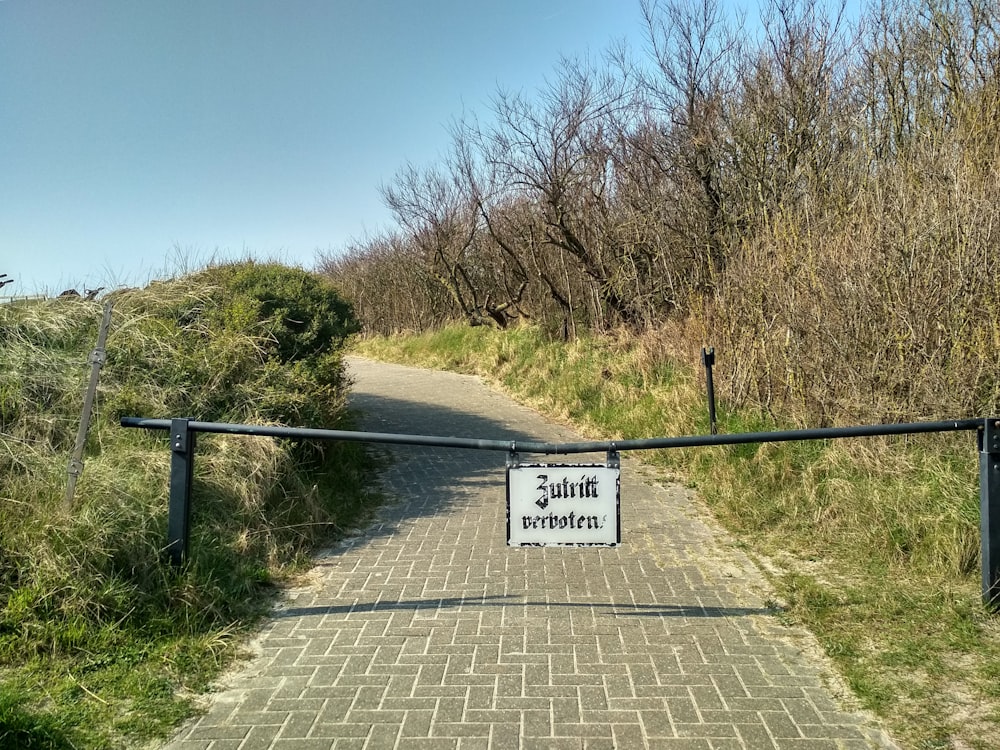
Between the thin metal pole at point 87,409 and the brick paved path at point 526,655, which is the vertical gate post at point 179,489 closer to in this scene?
the thin metal pole at point 87,409

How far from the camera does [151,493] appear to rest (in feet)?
17.8

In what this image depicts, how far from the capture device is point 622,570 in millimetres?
5742

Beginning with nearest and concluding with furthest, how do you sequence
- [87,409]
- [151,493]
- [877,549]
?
[87,409], [151,493], [877,549]

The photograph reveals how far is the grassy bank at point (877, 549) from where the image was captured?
384 centimetres

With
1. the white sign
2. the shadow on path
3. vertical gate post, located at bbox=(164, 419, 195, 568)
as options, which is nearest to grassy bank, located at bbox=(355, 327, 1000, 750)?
the shadow on path

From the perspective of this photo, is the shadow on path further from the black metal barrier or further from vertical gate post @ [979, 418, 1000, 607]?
vertical gate post @ [979, 418, 1000, 607]

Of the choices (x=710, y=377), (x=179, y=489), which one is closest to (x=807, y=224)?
(x=710, y=377)

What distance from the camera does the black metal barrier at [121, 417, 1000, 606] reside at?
4.49m

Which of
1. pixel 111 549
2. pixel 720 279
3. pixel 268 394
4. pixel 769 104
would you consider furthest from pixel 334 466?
pixel 769 104

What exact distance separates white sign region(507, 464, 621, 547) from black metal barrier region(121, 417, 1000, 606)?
141mm

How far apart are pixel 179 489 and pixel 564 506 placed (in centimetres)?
229

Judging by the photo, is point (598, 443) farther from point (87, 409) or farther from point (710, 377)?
point (710, 377)

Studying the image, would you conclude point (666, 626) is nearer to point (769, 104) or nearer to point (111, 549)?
point (111, 549)

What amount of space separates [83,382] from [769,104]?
1003 cm
